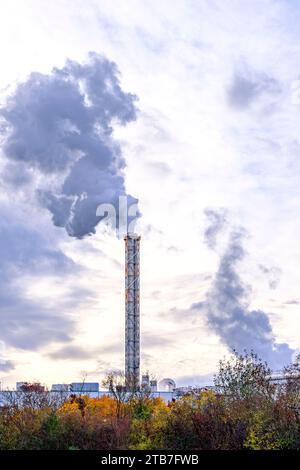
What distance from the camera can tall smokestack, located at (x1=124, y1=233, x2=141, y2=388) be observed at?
60.2m

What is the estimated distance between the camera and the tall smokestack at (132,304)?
60188mm

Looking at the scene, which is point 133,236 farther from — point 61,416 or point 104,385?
point 61,416

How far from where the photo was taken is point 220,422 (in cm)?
2566

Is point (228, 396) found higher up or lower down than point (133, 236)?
lower down

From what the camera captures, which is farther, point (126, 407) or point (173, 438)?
point (126, 407)

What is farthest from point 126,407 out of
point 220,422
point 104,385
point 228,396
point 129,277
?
point 129,277

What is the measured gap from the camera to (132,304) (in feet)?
198

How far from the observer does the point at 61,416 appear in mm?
27406

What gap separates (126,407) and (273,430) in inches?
352
